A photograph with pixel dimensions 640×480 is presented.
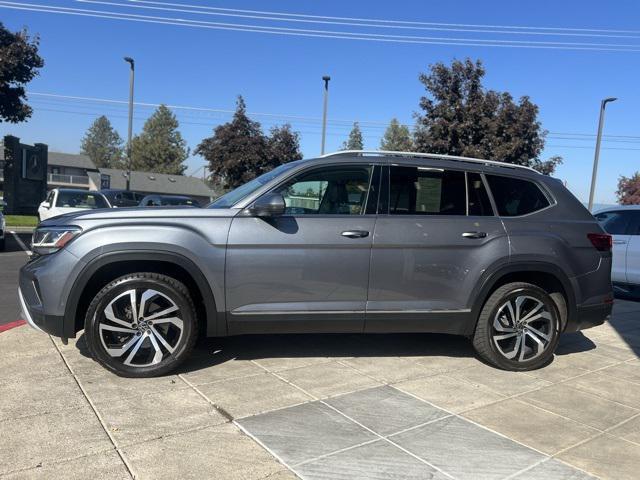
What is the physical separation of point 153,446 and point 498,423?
2.29 metres

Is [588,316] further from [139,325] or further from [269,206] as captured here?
[139,325]

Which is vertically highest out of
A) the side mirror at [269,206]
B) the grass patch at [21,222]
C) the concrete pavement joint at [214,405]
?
the side mirror at [269,206]

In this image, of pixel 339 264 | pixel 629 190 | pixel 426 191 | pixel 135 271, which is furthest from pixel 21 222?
pixel 629 190

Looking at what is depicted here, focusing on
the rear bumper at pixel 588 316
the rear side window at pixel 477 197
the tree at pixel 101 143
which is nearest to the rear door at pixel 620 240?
the rear bumper at pixel 588 316

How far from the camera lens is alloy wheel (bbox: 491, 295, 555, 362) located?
4.80 meters

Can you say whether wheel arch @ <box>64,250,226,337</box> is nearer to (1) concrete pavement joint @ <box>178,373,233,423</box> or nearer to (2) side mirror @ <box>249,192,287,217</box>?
(1) concrete pavement joint @ <box>178,373,233,423</box>

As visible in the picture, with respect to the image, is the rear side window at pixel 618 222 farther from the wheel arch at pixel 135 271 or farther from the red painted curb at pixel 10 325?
the red painted curb at pixel 10 325

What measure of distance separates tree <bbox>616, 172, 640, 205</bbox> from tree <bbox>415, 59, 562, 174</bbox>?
27377 mm

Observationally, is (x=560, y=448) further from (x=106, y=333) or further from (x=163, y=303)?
(x=106, y=333)

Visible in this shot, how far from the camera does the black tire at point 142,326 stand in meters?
4.10

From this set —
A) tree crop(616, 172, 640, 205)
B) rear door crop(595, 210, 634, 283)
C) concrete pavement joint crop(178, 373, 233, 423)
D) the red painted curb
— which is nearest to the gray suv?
concrete pavement joint crop(178, 373, 233, 423)

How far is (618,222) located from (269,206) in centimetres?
755

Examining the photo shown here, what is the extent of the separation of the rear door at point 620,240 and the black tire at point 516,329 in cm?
487

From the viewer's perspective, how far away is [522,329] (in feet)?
15.9
